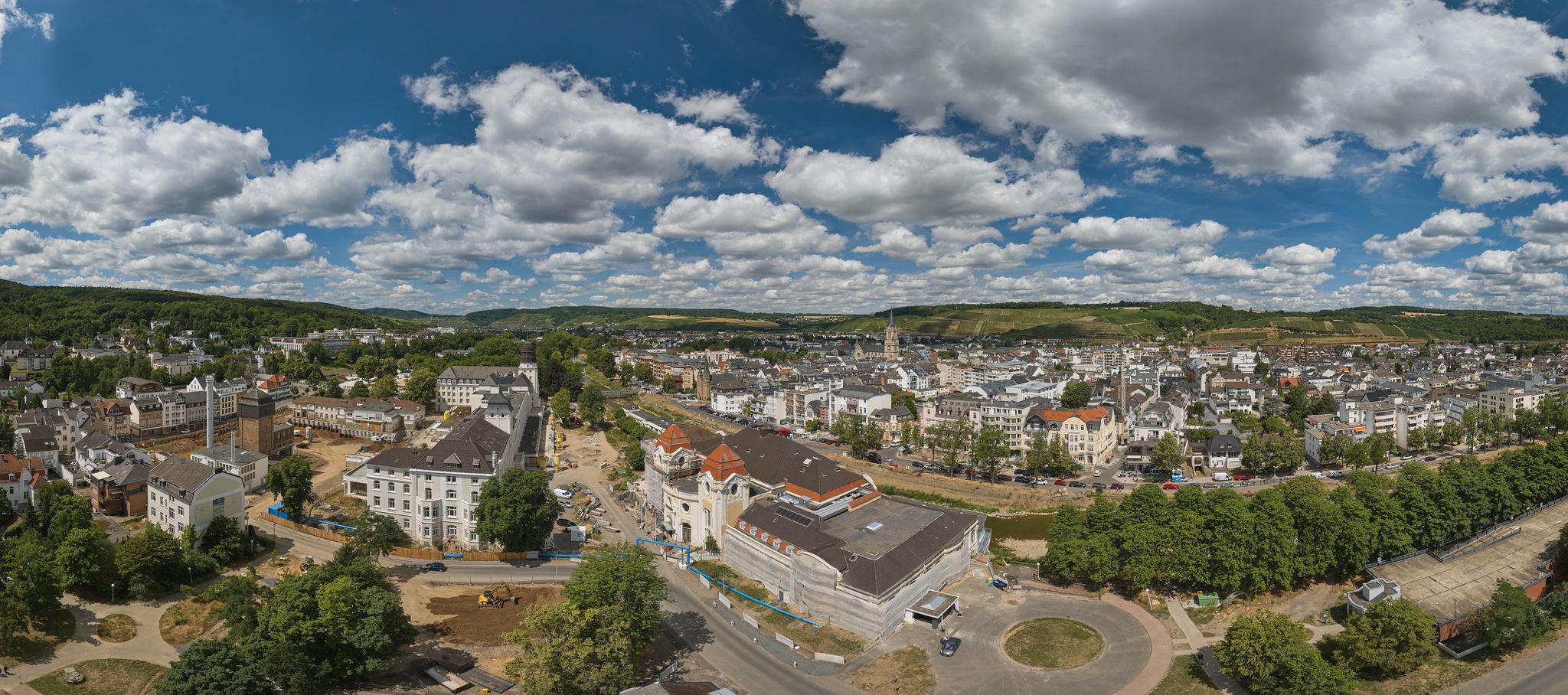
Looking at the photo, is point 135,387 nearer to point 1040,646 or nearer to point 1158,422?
point 1040,646

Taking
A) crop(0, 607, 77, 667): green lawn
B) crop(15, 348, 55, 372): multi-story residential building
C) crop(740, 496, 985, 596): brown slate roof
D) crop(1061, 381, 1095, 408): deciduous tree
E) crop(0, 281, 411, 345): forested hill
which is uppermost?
crop(0, 281, 411, 345): forested hill

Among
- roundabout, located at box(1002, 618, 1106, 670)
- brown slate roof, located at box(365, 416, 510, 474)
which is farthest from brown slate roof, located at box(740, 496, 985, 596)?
brown slate roof, located at box(365, 416, 510, 474)

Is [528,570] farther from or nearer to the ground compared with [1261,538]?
nearer to the ground

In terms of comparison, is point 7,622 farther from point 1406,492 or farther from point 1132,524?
point 1406,492

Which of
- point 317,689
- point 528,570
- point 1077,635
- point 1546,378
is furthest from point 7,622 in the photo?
point 1546,378

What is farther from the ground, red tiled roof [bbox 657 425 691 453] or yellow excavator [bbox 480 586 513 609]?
red tiled roof [bbox 657 425 691 453]

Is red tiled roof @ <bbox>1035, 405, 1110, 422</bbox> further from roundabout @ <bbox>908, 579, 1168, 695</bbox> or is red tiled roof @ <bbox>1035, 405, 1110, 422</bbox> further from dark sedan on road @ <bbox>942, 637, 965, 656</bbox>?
dark sedan on road @ <bbox>942, 637, 965, 656</bbox>
